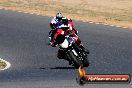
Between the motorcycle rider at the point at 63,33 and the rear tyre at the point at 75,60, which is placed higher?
the motorcycle rider at the point at 63,33

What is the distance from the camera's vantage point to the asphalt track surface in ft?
78.2

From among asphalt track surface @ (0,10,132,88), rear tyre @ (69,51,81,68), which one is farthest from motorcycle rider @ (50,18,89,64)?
asphalt track surface @ (0,10,132,88)

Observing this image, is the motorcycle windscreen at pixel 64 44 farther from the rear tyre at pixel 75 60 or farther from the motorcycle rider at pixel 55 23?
the motorcycle rider at pixel 55 23

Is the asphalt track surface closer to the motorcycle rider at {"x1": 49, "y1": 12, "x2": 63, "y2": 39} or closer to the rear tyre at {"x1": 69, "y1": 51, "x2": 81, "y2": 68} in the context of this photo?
the motorcycle rider at {"x1": 49, "y1": 12, "x2": 63, "y2": 39}

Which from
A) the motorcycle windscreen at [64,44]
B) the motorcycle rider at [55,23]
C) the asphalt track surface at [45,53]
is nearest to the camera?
the motorcycle windscreen at [64,44]

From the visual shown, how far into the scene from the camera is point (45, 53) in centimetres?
3303

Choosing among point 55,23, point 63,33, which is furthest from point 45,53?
point 63,33

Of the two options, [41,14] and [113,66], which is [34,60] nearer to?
[113,66]

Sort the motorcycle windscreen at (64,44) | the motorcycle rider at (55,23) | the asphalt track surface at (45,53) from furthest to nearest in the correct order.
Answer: the asphalt track surface at (45,53), the motorcycle rider at (55,23), the motorcycle windscreen at (64,44)

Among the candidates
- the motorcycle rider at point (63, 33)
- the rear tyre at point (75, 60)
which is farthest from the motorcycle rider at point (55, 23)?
the rear tyre at point (75, 60)

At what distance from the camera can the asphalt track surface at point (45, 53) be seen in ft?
78.2

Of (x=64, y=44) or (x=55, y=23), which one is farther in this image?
(x=55, y=23)

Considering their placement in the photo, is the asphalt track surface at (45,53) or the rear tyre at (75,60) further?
the asphalt track surface at (45,53)

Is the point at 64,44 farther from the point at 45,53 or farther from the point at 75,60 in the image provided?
the point at 45,53
